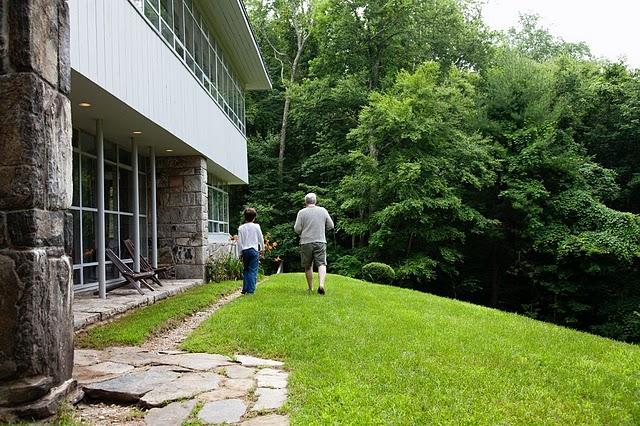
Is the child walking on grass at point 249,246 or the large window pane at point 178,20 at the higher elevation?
the large window pane at point 178,20

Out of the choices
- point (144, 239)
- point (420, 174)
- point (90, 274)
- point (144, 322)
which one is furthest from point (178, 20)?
point (420, 174)

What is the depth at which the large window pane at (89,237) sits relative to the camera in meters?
9.86

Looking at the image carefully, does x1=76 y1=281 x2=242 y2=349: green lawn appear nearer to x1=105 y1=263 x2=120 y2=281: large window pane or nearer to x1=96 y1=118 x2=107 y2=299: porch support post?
x1=96 y1=118 x2=107 y2=299: porch support post

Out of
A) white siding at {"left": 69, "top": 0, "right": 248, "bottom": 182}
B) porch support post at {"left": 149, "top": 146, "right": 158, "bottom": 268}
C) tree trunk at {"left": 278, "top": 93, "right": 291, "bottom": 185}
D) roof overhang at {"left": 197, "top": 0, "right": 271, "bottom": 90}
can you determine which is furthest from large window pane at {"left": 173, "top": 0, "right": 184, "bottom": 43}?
tree trunk at {"left": 278, "top": 93, "right": 291, "bottom": 185}

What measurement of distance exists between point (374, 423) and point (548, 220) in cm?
1802

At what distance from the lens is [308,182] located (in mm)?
27141

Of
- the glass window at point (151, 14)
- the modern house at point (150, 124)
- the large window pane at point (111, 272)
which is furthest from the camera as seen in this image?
the large window pane at point (111, 272)

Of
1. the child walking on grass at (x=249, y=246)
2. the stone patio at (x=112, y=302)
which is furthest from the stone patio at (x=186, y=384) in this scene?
the child walking on grass at (x=249, y=246)

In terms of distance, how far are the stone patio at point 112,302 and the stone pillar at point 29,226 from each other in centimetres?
296

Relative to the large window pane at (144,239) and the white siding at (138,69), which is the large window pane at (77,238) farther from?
the large window pane at (144,239)

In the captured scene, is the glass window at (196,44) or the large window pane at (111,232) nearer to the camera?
the glass window at (196,44)

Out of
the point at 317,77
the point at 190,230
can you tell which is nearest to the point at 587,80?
the point at 317,77

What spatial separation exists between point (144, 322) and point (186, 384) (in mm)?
3074

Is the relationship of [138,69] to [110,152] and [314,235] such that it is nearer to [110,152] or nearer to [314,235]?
[110,152]
